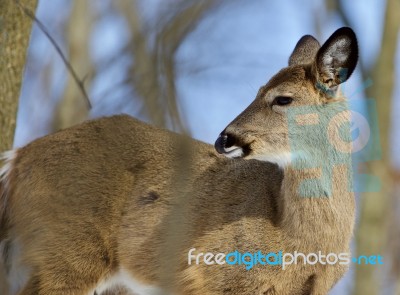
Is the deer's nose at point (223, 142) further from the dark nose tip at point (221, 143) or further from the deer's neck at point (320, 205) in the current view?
the deer's neck at point (320, 205)

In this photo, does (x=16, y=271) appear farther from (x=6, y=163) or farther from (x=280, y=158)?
(x=280, y=158)

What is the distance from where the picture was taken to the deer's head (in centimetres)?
604

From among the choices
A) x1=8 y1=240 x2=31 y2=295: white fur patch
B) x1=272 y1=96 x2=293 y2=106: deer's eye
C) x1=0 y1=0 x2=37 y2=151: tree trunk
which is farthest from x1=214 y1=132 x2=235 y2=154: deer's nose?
x1=0 y1=0 x2=37 y2=151: tree trunk

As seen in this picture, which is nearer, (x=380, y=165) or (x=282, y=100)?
(x=282, y=100)

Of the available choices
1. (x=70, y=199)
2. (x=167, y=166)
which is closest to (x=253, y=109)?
(x=167, y=166)

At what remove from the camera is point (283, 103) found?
20.3 feet

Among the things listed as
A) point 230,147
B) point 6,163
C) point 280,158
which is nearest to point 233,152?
point 230,147

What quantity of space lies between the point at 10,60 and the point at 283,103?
2268 millimetres

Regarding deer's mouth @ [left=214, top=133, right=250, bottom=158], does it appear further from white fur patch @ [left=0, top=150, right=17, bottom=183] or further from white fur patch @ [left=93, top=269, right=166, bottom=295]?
white fur patch @ [left=0, top=150, right=17, bottom=183]

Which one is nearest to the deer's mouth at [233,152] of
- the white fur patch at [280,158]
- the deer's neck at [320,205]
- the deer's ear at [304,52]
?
the white fur patch at [280,158]

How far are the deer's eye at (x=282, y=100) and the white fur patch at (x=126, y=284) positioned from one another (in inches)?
62.9

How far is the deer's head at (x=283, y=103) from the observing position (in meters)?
6.04

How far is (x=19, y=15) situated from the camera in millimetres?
7094

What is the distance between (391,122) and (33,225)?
139 inches
